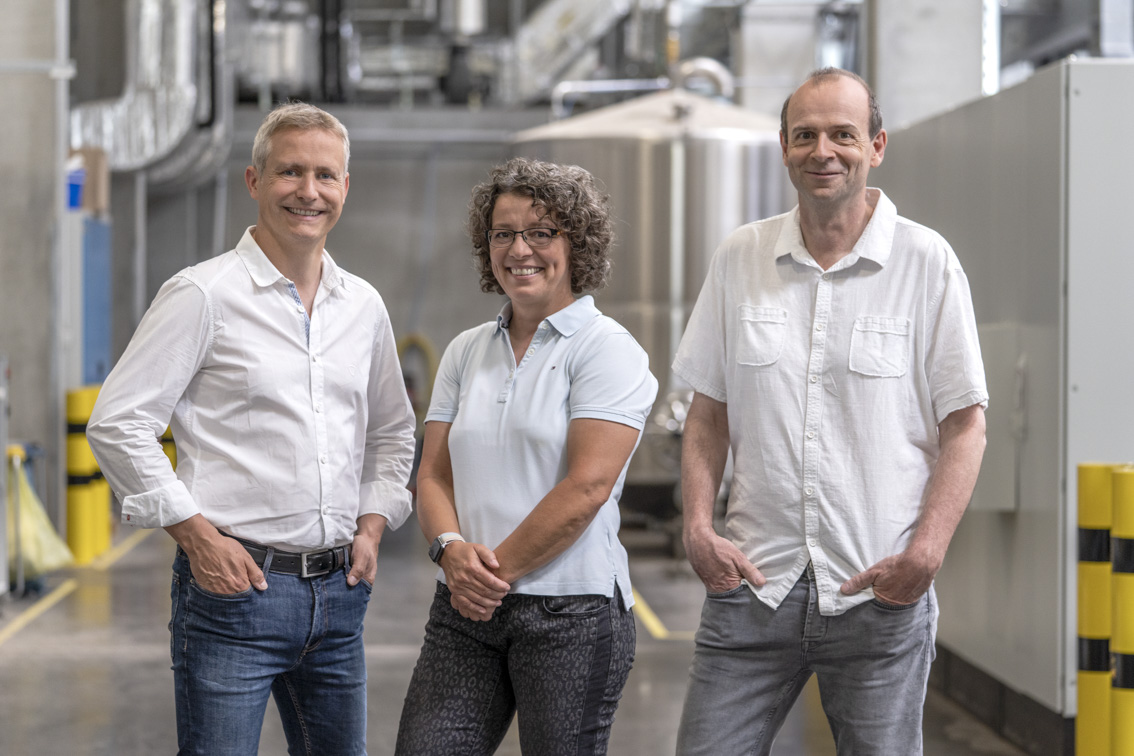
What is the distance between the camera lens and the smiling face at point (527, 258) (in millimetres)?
2100

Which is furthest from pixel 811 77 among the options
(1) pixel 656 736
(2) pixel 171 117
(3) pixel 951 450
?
(2) pixel 171 117

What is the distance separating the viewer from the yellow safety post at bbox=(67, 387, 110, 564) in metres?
7.37

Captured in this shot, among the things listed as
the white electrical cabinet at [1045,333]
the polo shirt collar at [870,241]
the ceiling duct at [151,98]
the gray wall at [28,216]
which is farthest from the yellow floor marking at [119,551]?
the polo shirt collar at [870,241]

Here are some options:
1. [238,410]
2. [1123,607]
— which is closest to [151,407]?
[238,410]

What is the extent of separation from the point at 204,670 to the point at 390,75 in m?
13.2

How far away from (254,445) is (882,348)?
1132mm

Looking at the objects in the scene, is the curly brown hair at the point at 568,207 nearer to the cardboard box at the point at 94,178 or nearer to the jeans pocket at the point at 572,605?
the jeans pocket at the point at 572,605

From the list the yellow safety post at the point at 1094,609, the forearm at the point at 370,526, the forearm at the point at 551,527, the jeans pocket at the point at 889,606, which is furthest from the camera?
the yellow safety post at the point at 1094,609

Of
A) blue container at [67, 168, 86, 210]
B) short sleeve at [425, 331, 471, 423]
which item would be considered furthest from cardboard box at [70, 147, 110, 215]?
short sleeve at [425, 331, 471, 423]

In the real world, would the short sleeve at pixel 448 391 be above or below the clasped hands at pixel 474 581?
above

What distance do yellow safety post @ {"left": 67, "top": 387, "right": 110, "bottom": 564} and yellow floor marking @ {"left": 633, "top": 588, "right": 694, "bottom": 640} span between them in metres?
3.44

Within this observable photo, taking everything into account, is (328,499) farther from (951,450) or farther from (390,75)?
Result: (390,75)

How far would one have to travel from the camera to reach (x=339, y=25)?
44.4ft

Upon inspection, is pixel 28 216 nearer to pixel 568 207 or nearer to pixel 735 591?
pixel 568 207
